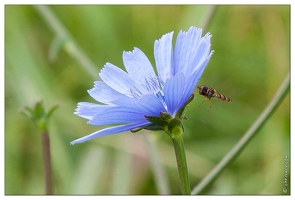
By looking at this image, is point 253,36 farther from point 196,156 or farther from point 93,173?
point 93,173

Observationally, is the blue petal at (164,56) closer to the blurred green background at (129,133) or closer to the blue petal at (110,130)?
the blue petal at (110,130)

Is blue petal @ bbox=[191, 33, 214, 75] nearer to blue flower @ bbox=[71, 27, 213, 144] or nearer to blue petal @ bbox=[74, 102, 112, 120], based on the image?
blue flower @ bbox=[71, 27, 213, 144]

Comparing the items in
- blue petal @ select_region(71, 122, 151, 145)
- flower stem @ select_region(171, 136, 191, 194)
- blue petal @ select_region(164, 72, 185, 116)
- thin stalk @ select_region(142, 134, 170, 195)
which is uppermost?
blue petal @ select_region(164, 72, 185, 116)

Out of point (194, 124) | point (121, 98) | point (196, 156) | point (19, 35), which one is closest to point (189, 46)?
point (121, 98)

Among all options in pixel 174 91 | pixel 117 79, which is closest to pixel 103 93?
pixel 117 79

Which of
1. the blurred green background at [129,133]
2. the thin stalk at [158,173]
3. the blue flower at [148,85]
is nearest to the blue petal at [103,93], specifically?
the blue flower at [148,85]

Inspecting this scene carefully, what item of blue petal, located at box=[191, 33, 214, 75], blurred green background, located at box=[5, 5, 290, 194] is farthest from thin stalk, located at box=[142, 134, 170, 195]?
blue petal, located at box=[191, 33, 214, 75]
